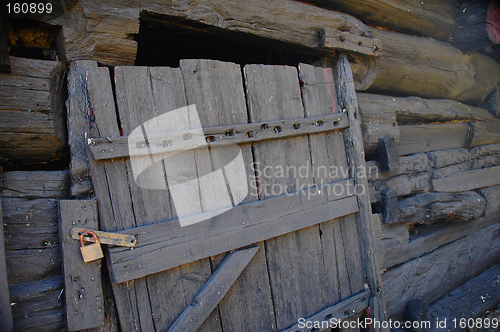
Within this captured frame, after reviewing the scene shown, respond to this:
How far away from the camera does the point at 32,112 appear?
4.72ft

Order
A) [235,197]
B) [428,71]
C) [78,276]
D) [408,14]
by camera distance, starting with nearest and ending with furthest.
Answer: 1. [78,276]
2. [235,197]
3. [408,14]
4. [428,71]

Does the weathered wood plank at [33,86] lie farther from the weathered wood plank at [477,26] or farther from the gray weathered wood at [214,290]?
the weathered wood plank at [477,26]

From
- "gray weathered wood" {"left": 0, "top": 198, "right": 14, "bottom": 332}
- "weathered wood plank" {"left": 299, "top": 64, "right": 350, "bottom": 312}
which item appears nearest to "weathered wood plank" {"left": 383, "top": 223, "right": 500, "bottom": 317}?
"weathered wood plank" {"left": 299, "top": 64, "right": 350, "bottom": 312}

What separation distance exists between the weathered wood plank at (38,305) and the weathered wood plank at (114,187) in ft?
0.80

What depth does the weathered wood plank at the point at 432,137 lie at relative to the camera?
298cm

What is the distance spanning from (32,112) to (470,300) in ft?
13.3

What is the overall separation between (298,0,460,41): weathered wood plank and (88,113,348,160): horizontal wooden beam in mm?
955

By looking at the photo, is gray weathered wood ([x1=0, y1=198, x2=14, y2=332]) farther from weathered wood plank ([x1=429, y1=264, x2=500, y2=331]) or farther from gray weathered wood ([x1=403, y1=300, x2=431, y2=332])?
weathered wood plank ([x1=429, y1=264, x2=500, y2=331])

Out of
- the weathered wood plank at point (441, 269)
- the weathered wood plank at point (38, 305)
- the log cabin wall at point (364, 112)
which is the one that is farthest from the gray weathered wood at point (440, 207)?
the weathered wood plank at point (38, 305)

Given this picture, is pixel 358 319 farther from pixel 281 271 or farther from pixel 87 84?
pixel 87 84

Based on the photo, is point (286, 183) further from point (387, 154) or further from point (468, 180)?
point (468, 180)

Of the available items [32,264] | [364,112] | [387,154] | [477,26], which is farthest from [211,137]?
[477,26]

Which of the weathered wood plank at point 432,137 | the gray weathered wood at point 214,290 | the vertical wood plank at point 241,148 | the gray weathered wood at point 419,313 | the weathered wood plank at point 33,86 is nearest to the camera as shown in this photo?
the weathered wood plank at point 33,86

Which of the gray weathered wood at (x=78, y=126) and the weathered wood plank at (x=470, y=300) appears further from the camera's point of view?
the weathered wood plank at (x=470, y=300)
